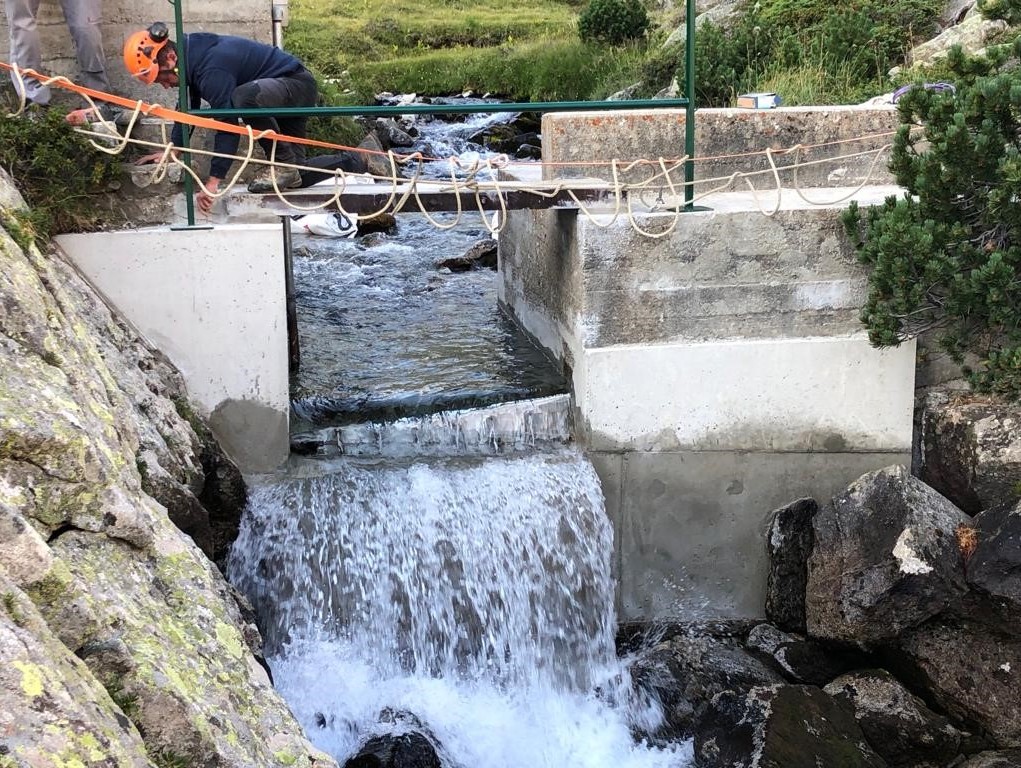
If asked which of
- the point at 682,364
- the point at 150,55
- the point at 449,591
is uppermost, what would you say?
the point at 150,55

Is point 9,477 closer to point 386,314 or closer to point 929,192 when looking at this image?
point 929,192

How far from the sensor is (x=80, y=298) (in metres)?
6.04

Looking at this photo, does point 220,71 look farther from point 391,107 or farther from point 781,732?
point 781,732

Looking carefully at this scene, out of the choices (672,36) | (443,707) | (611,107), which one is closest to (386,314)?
(611,107)

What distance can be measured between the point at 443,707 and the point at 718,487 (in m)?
2.49

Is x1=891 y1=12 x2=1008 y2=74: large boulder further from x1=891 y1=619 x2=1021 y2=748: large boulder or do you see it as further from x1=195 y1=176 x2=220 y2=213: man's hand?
x1=195 y1=176 x2=220 y2=213: man's hand

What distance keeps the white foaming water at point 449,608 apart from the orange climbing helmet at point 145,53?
113 inches

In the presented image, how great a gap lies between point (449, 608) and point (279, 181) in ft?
10.6

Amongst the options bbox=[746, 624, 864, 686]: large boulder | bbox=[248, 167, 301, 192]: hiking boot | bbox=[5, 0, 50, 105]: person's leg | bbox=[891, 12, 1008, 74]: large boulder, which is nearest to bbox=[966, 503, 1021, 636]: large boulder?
bbox=[746, 624, 864, 686]: large boulder

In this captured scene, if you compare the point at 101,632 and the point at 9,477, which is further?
the point at 9,477

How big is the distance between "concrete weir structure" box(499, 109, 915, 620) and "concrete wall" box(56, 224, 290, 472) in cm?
211


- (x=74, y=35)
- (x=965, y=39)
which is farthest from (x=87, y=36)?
(x=965, y=39)

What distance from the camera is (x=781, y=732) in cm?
602

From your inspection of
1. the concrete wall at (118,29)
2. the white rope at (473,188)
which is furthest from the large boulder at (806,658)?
the concrete wall at (118,29)
